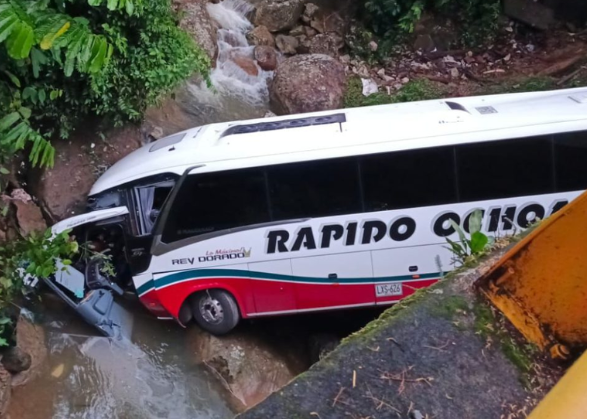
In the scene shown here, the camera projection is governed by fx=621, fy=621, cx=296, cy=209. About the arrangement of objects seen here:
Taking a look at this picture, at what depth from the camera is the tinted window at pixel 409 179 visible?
6312 mm

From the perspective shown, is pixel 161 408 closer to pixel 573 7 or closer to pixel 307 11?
pixel 307 11

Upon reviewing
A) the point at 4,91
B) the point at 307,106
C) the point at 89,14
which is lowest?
the point at 307,106

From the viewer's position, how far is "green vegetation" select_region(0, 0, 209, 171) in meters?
5.73

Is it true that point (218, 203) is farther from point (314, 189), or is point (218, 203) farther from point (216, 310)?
point (216, 310)

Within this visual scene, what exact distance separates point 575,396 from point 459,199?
5372mm

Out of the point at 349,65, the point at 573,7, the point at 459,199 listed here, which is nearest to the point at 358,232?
the point at 459,199

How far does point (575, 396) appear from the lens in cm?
118

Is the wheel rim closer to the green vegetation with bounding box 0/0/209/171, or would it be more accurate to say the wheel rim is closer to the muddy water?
the muddy water

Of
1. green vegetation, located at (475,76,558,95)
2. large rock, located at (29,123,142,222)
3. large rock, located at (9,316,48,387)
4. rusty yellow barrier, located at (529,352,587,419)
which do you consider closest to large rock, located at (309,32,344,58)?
green vegetation, located at (475,76,558,95)

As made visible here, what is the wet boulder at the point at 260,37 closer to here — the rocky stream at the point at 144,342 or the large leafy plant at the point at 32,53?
the rocky stream at the point at 144,342

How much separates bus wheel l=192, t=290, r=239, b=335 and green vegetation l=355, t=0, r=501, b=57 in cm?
694

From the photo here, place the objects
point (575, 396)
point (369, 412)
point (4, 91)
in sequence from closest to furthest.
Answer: point (575, 396), point (369, 412), point (4, 91)

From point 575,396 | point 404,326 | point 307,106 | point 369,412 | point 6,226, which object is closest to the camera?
point 575,396

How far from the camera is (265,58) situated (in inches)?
462
